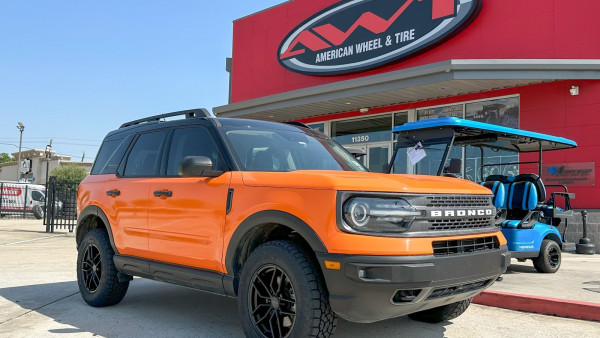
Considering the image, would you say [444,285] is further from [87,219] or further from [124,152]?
[87,219]

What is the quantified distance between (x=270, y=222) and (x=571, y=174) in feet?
34.3

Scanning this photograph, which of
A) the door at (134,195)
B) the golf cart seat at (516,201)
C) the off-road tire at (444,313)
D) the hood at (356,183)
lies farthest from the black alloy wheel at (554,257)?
the door at (134,195)

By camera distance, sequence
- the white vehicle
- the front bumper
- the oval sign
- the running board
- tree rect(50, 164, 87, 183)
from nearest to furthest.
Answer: the front bumper < the running board < the oval sign < the white vehicle < tree rect(50, 164, 87, 183)

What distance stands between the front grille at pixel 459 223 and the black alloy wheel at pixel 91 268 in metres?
3.74

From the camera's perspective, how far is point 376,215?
3.31 m

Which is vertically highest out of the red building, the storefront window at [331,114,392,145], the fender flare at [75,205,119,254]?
the red building

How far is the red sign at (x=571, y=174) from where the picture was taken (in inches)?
455

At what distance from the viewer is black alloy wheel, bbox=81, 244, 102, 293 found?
5.52 metres

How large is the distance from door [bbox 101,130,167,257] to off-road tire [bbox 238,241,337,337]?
5.30 ft

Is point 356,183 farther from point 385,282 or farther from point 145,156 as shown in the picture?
point 145,156

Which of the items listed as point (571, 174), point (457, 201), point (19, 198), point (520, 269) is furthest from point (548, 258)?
point (19, 198)

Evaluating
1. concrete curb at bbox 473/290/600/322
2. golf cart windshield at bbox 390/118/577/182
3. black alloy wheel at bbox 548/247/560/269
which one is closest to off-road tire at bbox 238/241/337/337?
concrete curb at bbox 473/290/600/322

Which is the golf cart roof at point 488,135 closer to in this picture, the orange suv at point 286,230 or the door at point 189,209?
the orange suv at point 286,230

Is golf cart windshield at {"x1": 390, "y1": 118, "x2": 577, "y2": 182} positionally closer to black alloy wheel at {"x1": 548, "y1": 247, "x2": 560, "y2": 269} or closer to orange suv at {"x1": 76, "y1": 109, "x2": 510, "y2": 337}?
black alloy wheel at {"x1": 548, "y1": 247, "x2": 560, "y2": 269}
